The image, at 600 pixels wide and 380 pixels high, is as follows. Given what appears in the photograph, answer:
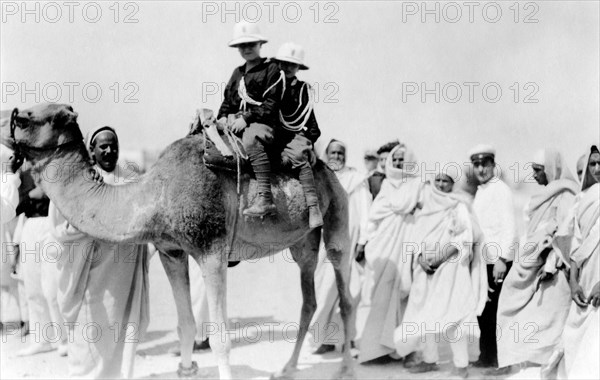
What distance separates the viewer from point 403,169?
8516 mm

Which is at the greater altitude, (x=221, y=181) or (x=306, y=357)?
(x=221, y=181)

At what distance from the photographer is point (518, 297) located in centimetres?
741

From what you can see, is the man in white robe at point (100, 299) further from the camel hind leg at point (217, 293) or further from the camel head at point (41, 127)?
the camel hind leg at point (217, 293)

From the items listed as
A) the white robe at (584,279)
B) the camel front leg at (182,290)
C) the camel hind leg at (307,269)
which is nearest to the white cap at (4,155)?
the camel front leg at (182,290)

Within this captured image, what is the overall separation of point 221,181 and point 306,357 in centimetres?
309

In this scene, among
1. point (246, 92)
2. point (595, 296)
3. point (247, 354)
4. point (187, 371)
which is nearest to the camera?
point (595, 296)

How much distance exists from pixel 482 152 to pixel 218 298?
3.46 metres

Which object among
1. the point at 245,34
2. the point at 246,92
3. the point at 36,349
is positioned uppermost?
the point at 245,34

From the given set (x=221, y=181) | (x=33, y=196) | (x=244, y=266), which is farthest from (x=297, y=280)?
(x=221, y=181)

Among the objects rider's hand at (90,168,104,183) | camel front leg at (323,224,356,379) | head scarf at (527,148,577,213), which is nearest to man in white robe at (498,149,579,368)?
head scarf at (527,148,577,213)

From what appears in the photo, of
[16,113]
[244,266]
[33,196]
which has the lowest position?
[244,266]

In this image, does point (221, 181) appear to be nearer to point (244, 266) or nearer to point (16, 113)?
point (16, 113)

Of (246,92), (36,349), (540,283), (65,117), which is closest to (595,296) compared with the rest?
(540,283)

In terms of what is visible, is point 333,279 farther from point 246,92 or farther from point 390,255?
point 246,92
